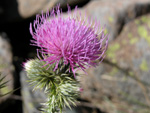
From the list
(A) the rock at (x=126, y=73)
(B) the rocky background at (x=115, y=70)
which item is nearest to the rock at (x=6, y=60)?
(B) the rocky background at (x=115, y=70)

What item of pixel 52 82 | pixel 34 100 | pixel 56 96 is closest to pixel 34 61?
pixel 52 82

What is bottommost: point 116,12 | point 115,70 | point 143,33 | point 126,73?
point 126,73

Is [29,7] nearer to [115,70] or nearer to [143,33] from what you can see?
[115,70]

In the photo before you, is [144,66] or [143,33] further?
[143,33]

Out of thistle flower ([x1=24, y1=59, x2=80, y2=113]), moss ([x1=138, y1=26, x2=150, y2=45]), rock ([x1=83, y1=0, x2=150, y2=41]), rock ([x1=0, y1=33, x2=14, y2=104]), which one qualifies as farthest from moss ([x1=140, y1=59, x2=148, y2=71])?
rock ([x1=0, y1=33, x2=14, y2=104])

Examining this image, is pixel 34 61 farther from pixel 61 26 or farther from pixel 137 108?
pixel 137 108

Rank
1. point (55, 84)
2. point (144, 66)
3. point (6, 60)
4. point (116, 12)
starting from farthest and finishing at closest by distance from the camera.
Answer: point (6, 60), point (116, 12), point (144, 66), point (55, 84)

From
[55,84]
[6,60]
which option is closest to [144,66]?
[55,84]

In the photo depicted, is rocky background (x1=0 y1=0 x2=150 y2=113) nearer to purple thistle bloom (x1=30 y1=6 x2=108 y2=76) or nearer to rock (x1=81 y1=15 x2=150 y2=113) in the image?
rock (x1=81 y1=15 x2=150 y2=113)
